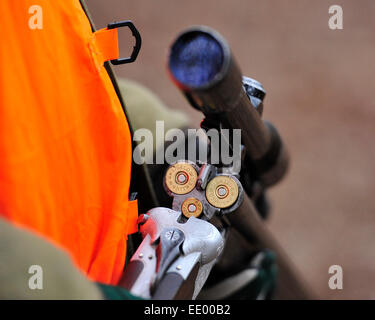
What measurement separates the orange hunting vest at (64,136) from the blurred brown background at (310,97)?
1128 mm

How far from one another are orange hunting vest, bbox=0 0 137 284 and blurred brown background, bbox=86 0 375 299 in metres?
1.13

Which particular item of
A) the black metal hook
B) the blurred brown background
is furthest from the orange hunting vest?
the blurred brown background

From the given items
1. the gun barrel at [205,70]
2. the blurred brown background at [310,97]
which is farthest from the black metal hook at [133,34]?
the blurred brown background at [310,97]

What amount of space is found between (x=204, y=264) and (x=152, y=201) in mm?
113

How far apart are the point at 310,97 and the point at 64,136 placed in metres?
1.56

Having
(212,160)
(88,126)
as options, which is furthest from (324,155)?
(88,126)

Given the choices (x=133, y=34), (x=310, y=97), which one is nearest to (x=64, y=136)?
(x=133, y=34)

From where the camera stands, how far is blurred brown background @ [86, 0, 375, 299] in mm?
1626

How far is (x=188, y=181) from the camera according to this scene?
0.56m

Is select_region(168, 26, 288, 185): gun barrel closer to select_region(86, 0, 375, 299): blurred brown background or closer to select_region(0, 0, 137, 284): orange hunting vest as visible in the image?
select_region(0, 0, 137, 284): orange hunting vest

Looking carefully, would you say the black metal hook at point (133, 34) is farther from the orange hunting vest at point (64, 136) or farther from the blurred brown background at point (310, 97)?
the blurred brown background at point (310, 97)

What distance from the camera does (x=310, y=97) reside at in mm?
1943

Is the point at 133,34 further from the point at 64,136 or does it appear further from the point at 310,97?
the point at 310,97

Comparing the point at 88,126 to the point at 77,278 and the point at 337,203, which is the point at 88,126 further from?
the point at 337,203
